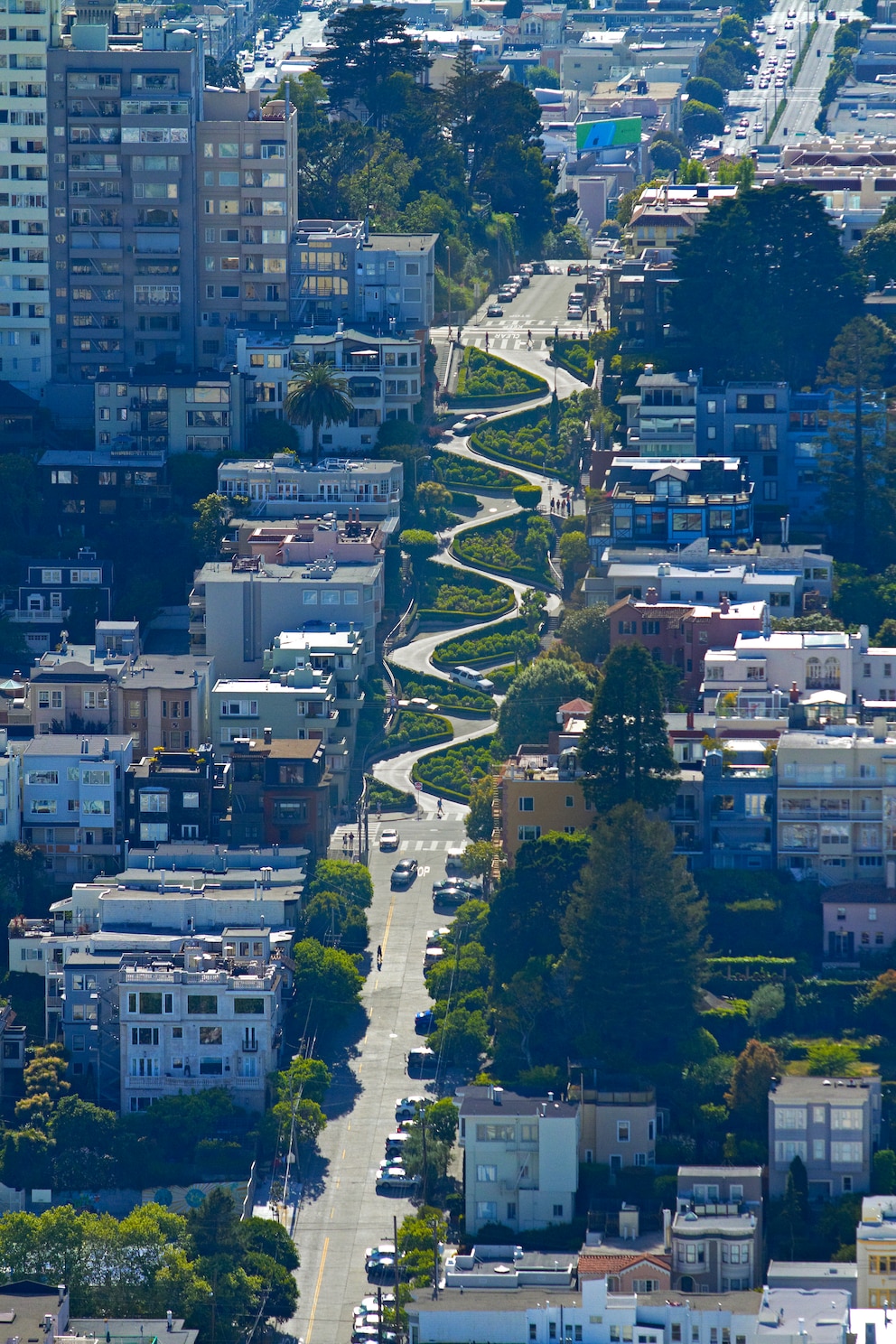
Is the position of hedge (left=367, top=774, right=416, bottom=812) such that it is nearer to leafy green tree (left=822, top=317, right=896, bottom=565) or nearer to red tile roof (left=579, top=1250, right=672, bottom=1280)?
leafy green tree (left=822, top=317, right=896, bottom=565)

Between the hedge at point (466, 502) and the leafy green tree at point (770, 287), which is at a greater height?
the leafy green tree at point (770, 287)

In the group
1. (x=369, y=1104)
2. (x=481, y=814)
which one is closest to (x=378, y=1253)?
(x=369, y=1104)

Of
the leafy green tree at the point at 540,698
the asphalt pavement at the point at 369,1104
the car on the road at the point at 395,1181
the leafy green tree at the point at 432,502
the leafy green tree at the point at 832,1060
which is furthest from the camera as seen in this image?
the leafy green tree at the point at 432,502

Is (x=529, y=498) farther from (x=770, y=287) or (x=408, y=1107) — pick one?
(x=408, y=1107)

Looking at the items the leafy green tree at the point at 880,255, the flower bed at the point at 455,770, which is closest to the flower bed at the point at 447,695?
the flower bed at the point at 455,770

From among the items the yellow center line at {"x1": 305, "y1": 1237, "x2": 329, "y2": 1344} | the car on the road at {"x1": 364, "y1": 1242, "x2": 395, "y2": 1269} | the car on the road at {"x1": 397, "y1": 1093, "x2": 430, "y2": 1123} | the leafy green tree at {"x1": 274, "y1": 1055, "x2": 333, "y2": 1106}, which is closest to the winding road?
the yellow center line at {"x1": 305, "y1": 1237, "x2": 329, "y2": 1344}

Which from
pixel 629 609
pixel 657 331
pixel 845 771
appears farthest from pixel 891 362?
pixel 845 771

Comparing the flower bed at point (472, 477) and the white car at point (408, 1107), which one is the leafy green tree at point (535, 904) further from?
the flower bed at point (472, 477)
